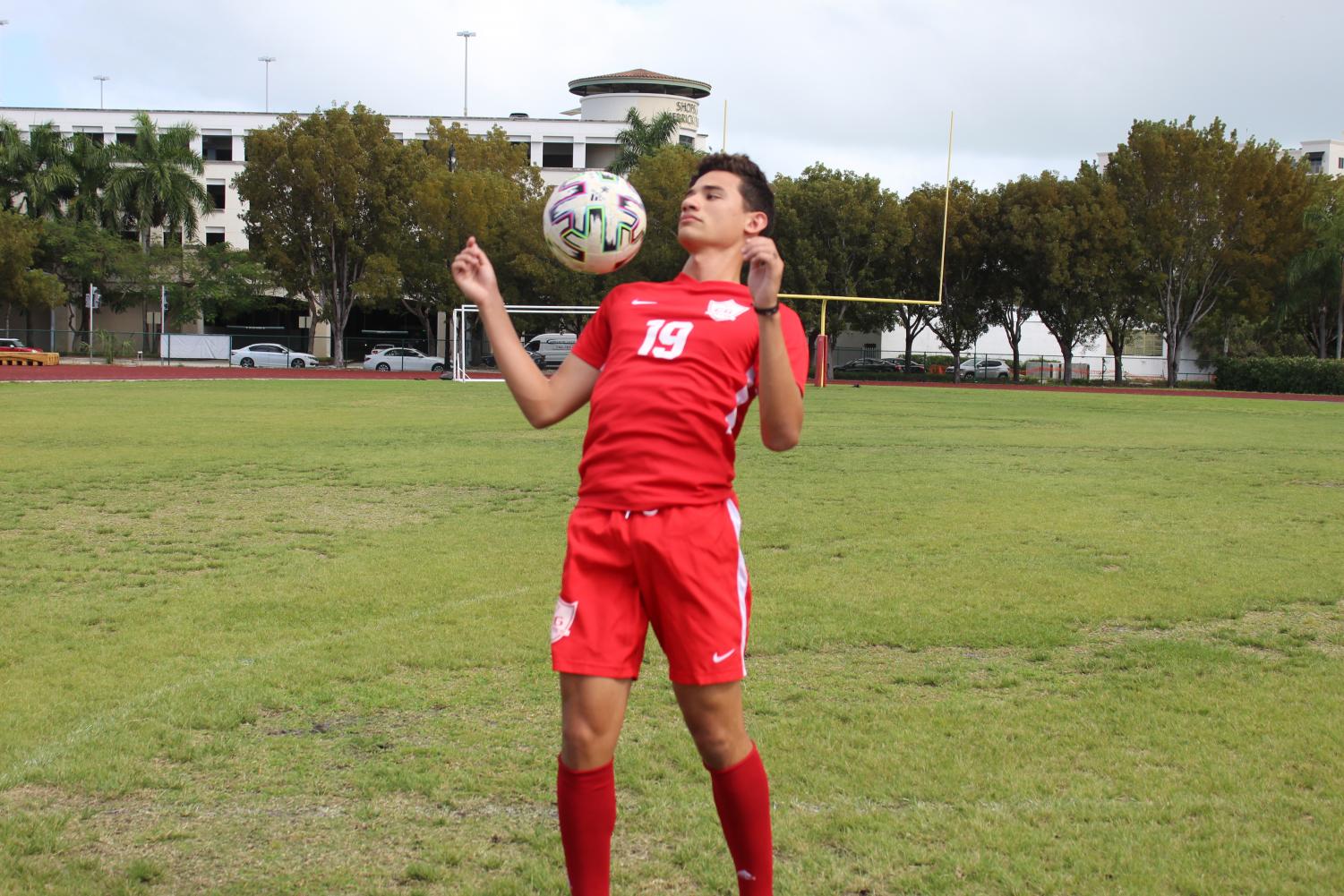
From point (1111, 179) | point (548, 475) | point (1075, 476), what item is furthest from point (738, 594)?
point (1111, 179)

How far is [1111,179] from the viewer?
51.4 metres

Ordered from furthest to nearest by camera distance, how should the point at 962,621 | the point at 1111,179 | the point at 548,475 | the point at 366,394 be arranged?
the point at 1111,179 < the point at 366,394 < the point at 548,475 < the point at 962,621

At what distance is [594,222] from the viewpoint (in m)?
3.51

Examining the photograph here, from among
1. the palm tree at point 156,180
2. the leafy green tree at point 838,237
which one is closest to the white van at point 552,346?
the leafy green tree at point 838,237

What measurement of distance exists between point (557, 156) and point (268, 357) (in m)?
27.5

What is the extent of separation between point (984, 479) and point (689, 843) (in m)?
10.7

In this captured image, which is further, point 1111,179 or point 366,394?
point 1111,179

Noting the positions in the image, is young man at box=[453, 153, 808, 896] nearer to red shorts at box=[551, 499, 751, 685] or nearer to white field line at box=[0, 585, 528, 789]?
red shorts at box=[551, 499, 751, 685]

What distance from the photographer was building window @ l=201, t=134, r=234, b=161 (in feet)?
249

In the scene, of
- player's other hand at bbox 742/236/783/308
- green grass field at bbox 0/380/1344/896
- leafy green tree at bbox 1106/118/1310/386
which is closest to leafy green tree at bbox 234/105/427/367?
leafy green tree at bbox 1106/118/1310/386

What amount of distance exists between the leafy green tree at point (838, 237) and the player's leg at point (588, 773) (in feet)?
157

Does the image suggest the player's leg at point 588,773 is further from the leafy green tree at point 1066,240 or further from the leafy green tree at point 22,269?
the leafy green tree at point 22,269

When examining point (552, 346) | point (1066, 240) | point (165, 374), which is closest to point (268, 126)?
point (552, 346)

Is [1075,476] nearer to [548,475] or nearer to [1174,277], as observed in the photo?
[548,475]
